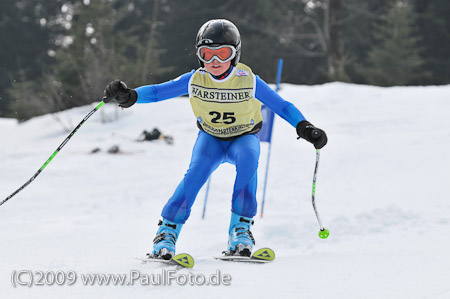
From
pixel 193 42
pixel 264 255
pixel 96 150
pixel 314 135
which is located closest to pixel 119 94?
pixel 314 135

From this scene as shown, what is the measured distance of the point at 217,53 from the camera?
117 inches

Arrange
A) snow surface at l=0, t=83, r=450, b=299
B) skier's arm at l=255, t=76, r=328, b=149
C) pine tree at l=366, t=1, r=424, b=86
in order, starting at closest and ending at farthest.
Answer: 1. snow surface at l=0, t=83, r=450, b=299
2. skier's arm at l=255, t=76, r=328, b=149
3. pine tree at l=366, t=1, r=424, b=86

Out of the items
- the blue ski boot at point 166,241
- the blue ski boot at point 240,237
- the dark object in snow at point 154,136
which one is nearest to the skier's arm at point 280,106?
the blue ski boot at point 240,237

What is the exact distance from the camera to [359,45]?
2389cm

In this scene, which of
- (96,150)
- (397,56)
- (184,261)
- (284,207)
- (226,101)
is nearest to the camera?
(184,261)

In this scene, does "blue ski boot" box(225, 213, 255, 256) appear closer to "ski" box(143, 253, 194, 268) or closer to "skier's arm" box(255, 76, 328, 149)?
"ski" box(143, 253, 194, 268)

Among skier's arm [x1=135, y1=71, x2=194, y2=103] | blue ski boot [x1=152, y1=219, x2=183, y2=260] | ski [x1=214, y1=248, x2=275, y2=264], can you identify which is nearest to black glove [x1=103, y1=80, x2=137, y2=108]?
skier's arm [x1=135, y1=71, x2=194, y2=103]

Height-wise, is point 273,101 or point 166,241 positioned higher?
point 273,101

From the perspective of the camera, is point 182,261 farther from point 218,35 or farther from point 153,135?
point 153,135

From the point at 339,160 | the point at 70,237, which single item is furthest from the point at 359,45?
the point at 70,237

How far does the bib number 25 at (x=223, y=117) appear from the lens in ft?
10.2

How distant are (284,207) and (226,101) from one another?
2.91m

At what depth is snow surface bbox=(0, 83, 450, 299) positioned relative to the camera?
242 cm

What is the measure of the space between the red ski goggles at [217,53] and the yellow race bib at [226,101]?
13 centimetres
